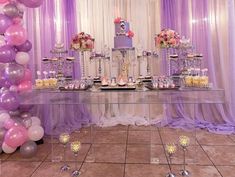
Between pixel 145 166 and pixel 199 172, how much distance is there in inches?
21.7

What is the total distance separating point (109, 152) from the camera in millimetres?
3098

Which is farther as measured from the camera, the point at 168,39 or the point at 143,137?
the point at 143,137

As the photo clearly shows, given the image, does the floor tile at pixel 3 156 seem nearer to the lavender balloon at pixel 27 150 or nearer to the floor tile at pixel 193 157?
the lavender balloon at pixel 27 150

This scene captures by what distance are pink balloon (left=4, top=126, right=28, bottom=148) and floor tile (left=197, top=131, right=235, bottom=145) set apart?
88.3 inches

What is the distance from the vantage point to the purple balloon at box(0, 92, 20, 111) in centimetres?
286

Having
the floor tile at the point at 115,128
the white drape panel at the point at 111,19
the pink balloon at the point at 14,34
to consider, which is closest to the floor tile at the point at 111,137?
the floor tile at the point at 115,128

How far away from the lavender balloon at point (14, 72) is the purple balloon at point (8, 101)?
0.16m

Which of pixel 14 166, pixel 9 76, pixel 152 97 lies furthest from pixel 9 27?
pixel 152 97

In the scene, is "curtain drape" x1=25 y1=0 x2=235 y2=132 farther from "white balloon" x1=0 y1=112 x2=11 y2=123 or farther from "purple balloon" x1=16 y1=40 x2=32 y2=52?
"white balloon" x1=0 y1=112 x2=11 y2=123

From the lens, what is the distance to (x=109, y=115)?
441 centimetres

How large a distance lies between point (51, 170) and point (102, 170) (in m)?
0.54

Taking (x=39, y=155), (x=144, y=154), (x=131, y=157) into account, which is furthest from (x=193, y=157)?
(x=39, y=155)

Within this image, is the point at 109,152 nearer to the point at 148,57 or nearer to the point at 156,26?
the point at 148,57

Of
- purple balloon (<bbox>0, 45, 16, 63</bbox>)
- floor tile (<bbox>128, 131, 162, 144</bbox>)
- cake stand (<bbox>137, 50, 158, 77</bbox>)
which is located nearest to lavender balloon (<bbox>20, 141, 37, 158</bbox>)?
purple balloon (<bbox>0, 45, 16, 63</bbox>)
